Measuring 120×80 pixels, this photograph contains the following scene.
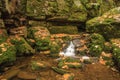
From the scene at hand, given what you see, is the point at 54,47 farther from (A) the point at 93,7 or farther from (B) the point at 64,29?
(A) the point at 93,7

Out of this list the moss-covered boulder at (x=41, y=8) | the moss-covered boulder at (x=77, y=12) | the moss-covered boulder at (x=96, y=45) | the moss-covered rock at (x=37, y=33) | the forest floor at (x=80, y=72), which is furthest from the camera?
the moss-covered boulder at (x=77, y=12)

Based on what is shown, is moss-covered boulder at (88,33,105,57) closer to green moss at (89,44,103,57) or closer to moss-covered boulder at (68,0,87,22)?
green moss at (89,44,103,57)

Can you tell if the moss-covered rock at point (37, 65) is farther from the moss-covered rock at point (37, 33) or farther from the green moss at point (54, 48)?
the moss-covered rock at point (37, 33)

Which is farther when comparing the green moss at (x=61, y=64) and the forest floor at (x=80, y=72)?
the green moss at (x=61, y=64)

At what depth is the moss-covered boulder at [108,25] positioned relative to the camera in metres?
11.2

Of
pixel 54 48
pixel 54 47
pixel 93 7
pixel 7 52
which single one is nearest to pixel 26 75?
pixel 7 52

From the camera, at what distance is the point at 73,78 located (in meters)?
7.84

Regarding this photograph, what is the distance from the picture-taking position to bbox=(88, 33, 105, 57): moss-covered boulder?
10656 mm

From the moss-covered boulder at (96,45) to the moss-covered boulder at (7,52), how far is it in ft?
15.2

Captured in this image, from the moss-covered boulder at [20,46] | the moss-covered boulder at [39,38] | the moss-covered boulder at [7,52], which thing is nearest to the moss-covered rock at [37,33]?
the moss-covered boulder at [39,38]

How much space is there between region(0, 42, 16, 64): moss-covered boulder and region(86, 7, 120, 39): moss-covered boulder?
5.70 metres

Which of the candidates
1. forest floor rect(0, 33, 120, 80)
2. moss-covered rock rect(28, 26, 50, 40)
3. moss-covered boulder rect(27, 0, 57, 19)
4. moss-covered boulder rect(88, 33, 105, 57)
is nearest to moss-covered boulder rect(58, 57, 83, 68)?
forest floor rect(0, 33, 120, 80)

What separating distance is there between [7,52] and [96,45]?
212 inches

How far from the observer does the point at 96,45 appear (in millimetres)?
10945
